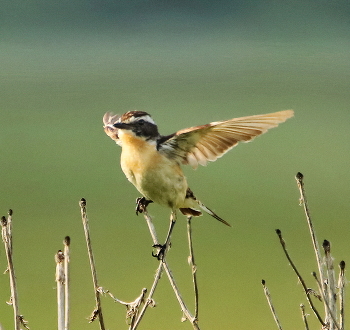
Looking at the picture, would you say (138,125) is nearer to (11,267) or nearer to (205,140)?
(205,140)

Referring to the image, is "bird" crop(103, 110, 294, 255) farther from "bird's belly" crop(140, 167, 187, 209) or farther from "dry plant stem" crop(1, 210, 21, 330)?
"dry plant stem" crop(1, 210, 21, 330)

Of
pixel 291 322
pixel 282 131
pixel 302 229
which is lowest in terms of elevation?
pixel 291 322

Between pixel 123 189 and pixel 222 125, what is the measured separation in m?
16.5

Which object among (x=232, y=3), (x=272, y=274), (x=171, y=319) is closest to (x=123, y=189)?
(x=272, y=274)

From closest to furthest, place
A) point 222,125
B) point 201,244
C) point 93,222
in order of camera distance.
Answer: point 222,125 → point 201,244 → point 93,222

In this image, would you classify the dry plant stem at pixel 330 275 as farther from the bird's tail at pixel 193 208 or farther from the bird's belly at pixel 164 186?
the bird's tail at pixel 193 208

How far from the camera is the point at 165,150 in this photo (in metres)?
4.64

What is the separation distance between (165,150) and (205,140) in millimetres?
279

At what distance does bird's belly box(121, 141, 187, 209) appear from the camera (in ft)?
14.6

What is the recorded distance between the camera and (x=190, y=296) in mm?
12258

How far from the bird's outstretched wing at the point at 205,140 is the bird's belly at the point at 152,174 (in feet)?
0.30

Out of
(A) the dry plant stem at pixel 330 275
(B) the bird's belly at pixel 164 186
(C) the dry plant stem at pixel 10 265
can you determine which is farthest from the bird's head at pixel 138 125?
(A) the dry plant stem at pixel 330 275

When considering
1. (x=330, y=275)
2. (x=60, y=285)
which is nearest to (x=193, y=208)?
(x=60, y=285)

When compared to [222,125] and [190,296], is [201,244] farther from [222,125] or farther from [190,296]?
[222,125]
